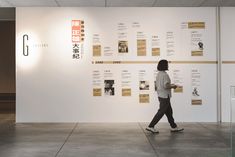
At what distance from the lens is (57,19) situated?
10.4 meters

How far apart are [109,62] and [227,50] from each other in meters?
3.20

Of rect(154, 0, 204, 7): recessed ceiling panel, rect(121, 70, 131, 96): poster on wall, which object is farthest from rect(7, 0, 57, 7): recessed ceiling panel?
rect(154, 0, 204, 7): recessed ceiling panel

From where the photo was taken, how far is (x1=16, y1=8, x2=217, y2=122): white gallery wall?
409 inches

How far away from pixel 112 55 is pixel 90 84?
3.21 ft

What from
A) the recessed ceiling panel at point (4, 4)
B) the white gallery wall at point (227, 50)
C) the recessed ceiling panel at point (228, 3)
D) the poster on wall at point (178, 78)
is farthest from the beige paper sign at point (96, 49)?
the recessed ceiling panel at point (228, 3)

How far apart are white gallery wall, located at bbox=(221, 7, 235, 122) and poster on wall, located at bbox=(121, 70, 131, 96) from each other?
2.53 m

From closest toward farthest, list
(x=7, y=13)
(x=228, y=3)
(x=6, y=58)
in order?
(x=228, y=3), (x=7, y=13), (x=6, y=58)

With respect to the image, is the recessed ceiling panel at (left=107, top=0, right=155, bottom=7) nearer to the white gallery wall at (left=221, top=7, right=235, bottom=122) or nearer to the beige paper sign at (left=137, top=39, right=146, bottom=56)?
the beige paper sign at (left=137, top=39, right=146, bottom=56)

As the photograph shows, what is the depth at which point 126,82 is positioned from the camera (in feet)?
34.2

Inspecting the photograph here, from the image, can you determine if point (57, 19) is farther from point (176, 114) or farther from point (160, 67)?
point (176, 114)

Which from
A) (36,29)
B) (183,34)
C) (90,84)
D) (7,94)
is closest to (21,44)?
(36,29)

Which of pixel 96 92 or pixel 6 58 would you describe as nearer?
pixel 96 92

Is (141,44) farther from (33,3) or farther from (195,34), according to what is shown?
(33,3)

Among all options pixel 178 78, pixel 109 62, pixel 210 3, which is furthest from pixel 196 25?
pixel 109 62
